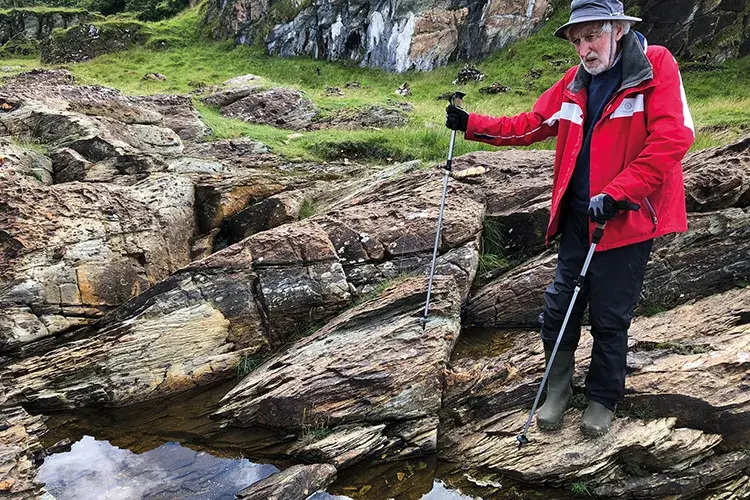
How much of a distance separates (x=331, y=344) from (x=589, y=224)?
3.58 meters

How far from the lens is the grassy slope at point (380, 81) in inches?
546

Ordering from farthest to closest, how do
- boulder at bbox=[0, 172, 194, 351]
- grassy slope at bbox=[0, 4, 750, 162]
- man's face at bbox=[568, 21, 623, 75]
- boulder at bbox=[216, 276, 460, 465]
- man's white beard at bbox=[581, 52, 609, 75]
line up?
grassy slope at bbox=[0, 4, 750, 162]
boulder at bbox=[0, 172, 194, 351]
boulder at bbox=[216, 276, 460, 465]
man's white beard at bbox=[581, 52, 609, 75]
man's face at bbox=[568, 21, 623, 75]

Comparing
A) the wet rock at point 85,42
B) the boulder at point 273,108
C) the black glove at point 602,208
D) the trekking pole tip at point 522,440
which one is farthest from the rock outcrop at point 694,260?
the wet rock at point 85,42

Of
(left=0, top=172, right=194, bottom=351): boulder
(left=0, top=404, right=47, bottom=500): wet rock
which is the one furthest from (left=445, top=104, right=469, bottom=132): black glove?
(left=0, top=404, right=47, bottom=500): wet rock

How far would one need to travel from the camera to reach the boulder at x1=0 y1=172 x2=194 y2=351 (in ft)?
23.9

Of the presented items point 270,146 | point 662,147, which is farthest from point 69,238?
point 662,147

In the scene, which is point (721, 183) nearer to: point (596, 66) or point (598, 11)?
point (596, 66)

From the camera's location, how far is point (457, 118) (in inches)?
240

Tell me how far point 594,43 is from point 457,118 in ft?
5.91

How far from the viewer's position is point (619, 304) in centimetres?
489

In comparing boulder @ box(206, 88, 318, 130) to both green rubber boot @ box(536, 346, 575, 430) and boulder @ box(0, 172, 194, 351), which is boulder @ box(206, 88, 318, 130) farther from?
green rubber boot @ box(536, 346, 575, 430)

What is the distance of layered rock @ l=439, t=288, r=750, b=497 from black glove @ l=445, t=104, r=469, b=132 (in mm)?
2996

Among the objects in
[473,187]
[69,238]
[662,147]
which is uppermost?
[662,147]

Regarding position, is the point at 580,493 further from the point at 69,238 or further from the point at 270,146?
the point at 270,146
